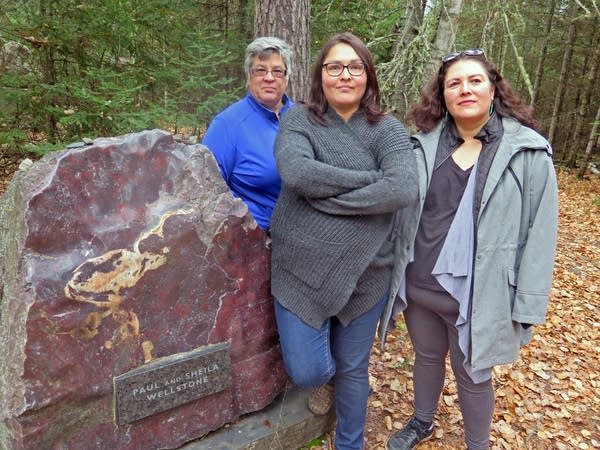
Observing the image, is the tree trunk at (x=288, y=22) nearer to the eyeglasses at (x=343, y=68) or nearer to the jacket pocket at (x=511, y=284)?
the eyeglasses at (x=343, y=68)

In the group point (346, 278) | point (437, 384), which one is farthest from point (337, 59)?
point (437, 384)

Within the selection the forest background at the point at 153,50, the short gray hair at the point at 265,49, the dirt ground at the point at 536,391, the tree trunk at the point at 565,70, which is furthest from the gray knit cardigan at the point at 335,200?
the tree trunk at the point at 565,70

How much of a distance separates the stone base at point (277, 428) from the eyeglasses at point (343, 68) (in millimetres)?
1894

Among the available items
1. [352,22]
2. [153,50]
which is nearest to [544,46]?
[352,22]

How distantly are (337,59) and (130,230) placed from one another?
1194 mm

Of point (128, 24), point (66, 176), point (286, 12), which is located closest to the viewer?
point (66, 176)

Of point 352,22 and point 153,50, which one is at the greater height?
point 352,22

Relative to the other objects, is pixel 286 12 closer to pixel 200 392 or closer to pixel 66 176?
pixel 66 176

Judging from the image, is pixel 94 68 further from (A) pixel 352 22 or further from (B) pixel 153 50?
(A) pixel 352 22

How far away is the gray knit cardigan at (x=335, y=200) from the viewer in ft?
6.37

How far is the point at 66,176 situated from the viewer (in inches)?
74.0

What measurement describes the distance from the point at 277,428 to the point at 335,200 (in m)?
1.45

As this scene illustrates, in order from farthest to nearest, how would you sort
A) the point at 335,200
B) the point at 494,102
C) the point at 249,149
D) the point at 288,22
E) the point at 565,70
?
1. the point at 565,70
2. the point at 288,22
3. the point at 249,149
4. the point at 494,102
5. the point at 335,200

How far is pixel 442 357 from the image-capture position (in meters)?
2.58
